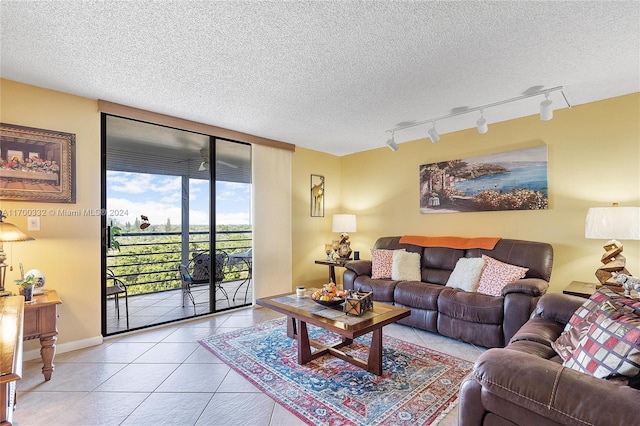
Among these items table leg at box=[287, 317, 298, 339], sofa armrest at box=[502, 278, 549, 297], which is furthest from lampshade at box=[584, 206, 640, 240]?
table leg at box=[287, 317, 298, 339]

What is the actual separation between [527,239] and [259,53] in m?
3.45

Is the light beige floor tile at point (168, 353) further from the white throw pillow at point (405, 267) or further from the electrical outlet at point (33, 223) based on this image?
the white throw pillow at point (405, 267)

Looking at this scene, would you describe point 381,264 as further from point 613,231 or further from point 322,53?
point 322,53

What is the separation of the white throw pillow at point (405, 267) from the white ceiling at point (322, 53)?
1.78 m

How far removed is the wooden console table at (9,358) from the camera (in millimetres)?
924

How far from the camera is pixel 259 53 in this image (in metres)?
2.21

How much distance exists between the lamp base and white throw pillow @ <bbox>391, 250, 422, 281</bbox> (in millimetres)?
1709

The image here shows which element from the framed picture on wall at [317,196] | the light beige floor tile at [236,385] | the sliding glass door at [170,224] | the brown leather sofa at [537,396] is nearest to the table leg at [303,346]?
the light beige floor tile at [236,385]

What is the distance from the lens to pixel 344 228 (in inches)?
193

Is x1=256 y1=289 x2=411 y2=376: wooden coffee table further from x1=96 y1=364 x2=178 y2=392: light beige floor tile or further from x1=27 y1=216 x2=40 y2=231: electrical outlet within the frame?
x1=27 y1=216 x2=40 y2=231: electrical outlet

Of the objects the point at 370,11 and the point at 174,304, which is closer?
the point at 370,11

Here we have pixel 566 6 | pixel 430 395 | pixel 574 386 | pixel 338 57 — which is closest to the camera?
pixel 574 386

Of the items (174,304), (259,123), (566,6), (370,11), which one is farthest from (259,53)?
(174,304)

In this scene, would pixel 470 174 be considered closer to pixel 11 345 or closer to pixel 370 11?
pixel 370 11
